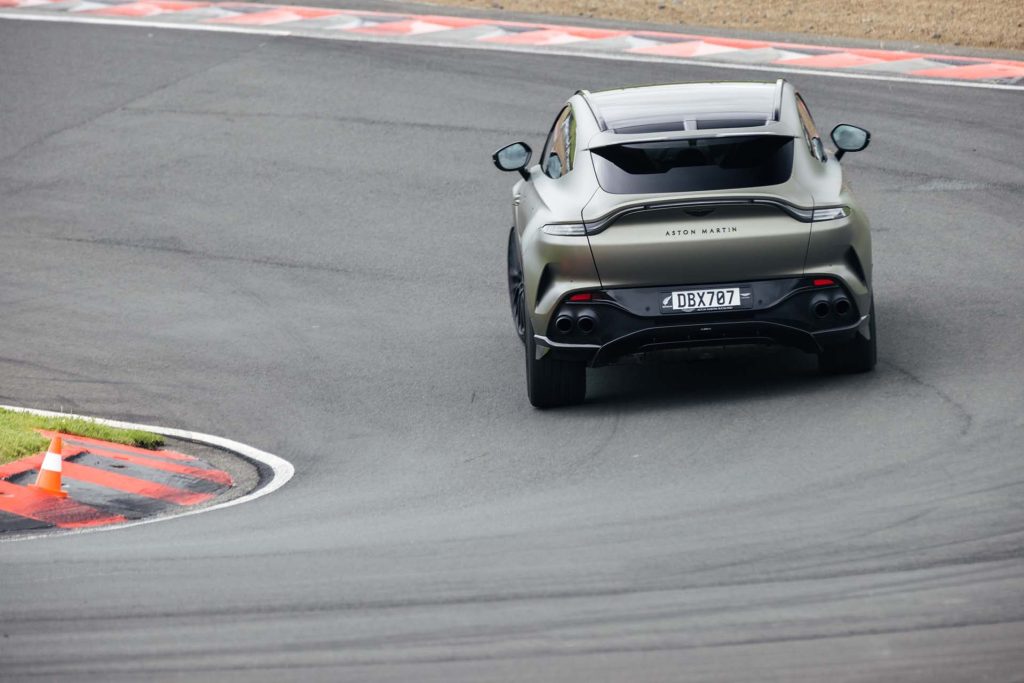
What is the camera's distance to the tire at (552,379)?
982 centimetres

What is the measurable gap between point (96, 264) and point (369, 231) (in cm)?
246

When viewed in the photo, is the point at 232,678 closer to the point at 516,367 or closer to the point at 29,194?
the point at 516,367

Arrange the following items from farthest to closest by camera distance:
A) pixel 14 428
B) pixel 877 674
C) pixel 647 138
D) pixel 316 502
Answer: pixel 14 428, pixel 647 138, pixel 316 502, pixel 877 674

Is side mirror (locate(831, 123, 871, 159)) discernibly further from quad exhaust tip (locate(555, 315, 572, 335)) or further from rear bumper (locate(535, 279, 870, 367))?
quad exhaust tip (locate(555, 315, 572, 335))

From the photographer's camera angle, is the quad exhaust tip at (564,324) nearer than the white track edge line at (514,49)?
Yes

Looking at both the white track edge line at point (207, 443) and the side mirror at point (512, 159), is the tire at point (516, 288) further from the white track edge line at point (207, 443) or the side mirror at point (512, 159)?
the white track edge line at point (207, 443)

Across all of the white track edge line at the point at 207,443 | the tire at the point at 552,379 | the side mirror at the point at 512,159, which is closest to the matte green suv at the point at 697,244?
the tire at the point at 552,379

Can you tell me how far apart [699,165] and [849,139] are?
1.44 m

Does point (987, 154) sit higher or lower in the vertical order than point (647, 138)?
lower

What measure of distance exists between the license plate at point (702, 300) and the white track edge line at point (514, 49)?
33.5 ft

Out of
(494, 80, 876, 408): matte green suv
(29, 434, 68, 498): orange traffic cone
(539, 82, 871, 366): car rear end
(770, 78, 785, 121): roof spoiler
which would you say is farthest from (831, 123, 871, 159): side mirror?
(29, 434, 68, 498): orange traffic cone

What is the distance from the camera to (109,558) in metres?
7.34

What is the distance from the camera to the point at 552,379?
32.5ft

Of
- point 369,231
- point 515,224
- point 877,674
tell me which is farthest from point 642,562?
point 369,231
